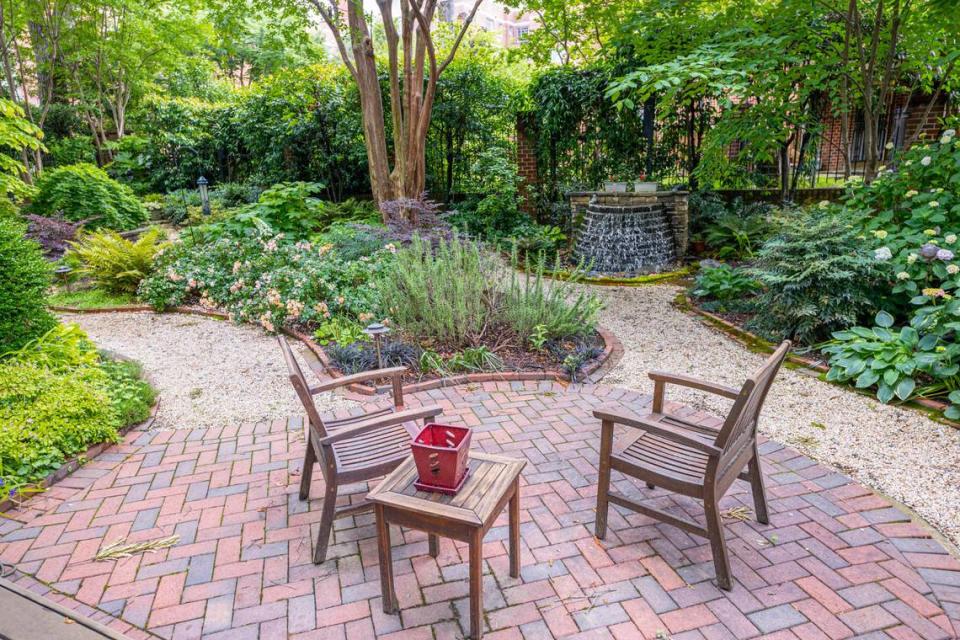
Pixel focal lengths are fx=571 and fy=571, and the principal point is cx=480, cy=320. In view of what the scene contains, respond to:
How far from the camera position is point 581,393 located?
4062 millimetres

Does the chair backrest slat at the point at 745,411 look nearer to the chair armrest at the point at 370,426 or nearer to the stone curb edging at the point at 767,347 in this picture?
the chair armrest at the point at 370,426

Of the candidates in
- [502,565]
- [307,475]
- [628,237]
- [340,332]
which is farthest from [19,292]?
[628,237]

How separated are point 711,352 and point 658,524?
2.60 meters

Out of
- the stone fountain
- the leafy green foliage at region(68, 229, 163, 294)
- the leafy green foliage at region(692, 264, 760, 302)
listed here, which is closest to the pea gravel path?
the leafy green foliage at region(692, 264, 760, 302)

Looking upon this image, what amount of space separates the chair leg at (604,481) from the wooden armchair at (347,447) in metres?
0.72

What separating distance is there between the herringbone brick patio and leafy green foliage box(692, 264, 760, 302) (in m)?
3.15

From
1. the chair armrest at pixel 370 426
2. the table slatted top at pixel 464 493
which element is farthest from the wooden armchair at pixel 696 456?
the chair armrest at pixel 370 426

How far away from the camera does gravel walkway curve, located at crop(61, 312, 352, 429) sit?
3.87 metres

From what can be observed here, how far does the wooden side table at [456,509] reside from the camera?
1878 mm

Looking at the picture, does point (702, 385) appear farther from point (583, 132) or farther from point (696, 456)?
point (583, 132)

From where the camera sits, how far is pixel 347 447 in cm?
256

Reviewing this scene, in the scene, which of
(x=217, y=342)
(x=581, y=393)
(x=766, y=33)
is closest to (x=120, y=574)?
(x=581, y=393)

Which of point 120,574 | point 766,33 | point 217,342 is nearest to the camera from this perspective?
point 120,574

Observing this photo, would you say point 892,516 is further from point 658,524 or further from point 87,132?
point 87,132
